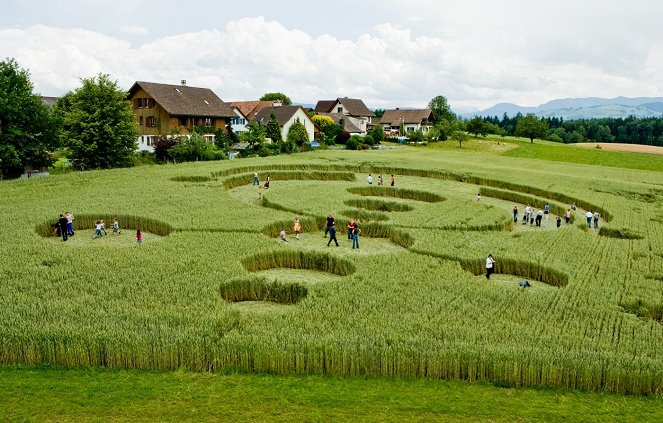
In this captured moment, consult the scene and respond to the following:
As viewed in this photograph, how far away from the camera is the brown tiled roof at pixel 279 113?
121688 mm

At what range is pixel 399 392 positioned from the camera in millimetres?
18609

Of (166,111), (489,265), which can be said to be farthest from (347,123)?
(489,265)

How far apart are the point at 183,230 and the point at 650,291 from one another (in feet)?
92.4

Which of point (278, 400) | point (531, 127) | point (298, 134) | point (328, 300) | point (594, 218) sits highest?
point (531, 127)

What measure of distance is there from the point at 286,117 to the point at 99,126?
5438 cm

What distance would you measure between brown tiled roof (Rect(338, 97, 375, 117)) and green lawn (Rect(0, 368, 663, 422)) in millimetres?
159584

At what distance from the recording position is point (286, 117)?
122 meters

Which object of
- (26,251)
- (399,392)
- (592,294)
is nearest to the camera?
(399,392)

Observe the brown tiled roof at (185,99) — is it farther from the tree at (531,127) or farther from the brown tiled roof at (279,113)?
the tree at (531,127)

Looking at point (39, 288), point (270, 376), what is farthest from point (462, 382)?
point (39, 288)

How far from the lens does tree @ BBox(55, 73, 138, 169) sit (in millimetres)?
71625

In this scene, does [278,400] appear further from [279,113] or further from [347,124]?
[347,124]

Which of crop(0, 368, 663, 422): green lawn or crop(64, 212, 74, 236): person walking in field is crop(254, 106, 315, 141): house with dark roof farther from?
crop(0, 368, 663, 422): green lawn

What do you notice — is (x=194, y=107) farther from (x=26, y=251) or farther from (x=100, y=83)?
(x=26, y=251)
